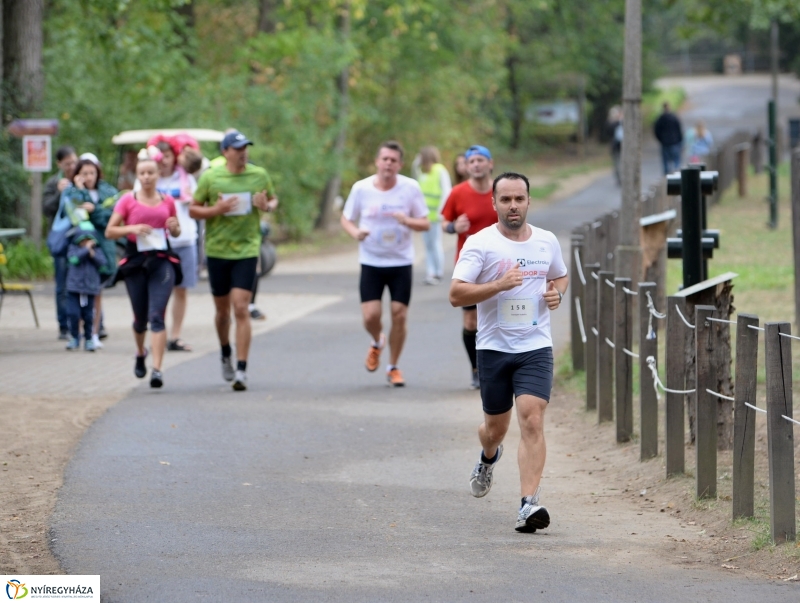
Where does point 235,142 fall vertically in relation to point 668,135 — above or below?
below

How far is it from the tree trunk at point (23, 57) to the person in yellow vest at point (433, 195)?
19.8 ft

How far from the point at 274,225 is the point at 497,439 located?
20.2 metres

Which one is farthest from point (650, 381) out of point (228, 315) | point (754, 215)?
point (754, 215)

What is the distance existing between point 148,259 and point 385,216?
1.94m

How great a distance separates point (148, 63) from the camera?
24.7 m

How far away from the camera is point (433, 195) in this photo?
20.9 m

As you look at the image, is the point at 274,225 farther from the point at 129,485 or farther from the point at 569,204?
the point at 129,485

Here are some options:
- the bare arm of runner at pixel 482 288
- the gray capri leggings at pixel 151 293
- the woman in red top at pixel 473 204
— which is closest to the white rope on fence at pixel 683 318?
the bare arm of runner at pixel 482 288

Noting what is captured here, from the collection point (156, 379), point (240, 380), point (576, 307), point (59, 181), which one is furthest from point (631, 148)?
point (59, 181)

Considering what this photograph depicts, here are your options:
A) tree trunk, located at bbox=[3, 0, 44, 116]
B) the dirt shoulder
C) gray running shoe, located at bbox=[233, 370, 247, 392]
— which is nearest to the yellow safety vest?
tree trunk, located at bbox=[3, 0, 44, 116]

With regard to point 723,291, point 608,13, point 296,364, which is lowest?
point 296,364

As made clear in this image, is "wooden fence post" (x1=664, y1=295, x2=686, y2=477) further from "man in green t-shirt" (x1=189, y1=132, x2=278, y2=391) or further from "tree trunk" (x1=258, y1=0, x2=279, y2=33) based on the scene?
"tree trunk" (x1=258, y1=0, x2=279, y2=33)

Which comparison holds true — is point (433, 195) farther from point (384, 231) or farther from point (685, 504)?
point (685, 504)

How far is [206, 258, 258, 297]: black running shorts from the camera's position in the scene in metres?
10.9
